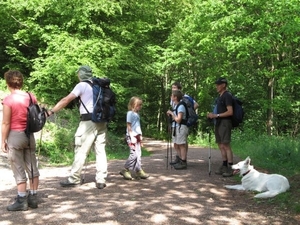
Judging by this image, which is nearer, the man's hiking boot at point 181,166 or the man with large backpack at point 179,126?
the man with large backpack at point 179,126

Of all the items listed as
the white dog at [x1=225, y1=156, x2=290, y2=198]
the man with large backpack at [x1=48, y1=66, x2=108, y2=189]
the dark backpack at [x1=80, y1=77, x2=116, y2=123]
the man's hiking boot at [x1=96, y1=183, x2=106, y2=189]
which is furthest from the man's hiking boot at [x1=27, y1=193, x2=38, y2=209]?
the white dog at [x1=225, y1=156, x2=290, y2=198]

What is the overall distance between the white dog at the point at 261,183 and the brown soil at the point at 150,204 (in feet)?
0.62

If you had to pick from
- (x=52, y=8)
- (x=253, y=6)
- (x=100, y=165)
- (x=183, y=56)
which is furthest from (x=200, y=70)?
(x=100, y=165)

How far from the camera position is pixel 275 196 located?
569 centimetres

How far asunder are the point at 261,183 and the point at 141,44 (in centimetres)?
1412

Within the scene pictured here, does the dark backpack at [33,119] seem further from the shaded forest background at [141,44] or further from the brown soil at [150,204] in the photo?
the shaded forest background at [141,44]

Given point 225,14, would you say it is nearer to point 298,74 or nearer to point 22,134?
point 298,74

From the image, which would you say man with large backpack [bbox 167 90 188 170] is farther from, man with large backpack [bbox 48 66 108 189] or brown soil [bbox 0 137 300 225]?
man with large backpack [bbox 48 66 108 189]

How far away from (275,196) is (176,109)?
3.20m

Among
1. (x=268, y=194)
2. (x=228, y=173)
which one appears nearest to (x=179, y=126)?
(x=228, y=173)

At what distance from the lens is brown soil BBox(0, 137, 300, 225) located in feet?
15.2

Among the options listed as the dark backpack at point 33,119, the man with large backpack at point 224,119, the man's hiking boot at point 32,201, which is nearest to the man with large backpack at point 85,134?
the dark backpack at point 33,119

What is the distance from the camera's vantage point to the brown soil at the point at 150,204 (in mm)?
4641

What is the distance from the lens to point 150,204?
5309mm
